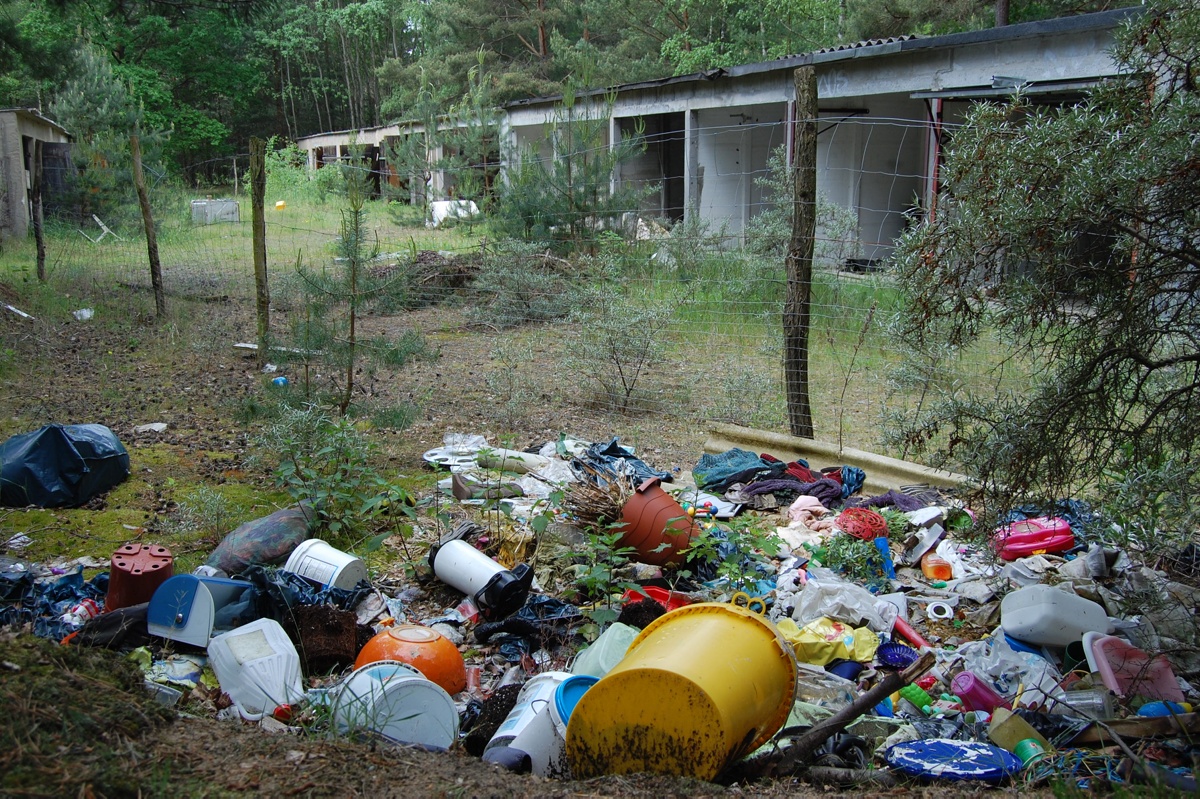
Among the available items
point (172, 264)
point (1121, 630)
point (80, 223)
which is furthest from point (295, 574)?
point (80, 223)

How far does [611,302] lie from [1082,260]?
179 inches

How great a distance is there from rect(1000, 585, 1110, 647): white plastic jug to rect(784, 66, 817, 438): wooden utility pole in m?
2.62

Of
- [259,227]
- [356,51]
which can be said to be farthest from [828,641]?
[356,51]

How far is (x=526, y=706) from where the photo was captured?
2693mm

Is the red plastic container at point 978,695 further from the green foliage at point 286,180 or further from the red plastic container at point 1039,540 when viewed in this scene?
the green foliage at point 286,180

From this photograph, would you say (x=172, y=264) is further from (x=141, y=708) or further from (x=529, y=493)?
(x=141, y=708)

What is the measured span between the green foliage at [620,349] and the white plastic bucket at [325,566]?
3.28 metres

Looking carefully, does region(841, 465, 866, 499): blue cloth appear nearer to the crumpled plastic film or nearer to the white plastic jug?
the white plastic jug

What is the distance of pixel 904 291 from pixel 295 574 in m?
2.86

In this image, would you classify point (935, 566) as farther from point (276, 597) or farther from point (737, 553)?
point (276, 597)

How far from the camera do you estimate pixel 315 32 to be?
42625 mm

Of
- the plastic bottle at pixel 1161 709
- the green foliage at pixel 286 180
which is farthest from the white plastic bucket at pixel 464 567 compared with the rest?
the green foliage at pixel 286 180

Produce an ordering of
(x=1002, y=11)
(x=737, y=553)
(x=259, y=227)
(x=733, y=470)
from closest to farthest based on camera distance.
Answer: (x=737, y=553) → (x=733, y=470) → (x=259, y=227) → (x=1002, y=11)

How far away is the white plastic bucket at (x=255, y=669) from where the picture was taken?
114 inches
